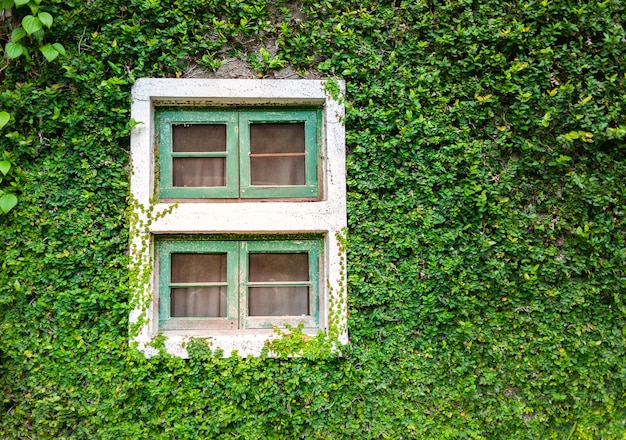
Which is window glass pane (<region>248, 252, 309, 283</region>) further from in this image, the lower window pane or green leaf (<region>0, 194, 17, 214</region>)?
green leaf (<region>0, 194, 17, 214</region>)

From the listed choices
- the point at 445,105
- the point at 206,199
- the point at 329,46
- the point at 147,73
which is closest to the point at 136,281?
the point at 206,199

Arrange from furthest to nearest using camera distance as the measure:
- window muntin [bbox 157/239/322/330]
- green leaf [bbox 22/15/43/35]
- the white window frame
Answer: window muntin [bbox 157/239/322/330] < the white window frame < green leaf [bbox 22/15/43/35]

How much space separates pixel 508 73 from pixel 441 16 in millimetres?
539

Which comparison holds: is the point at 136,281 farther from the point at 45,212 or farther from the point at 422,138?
Answer: the point at 422,138

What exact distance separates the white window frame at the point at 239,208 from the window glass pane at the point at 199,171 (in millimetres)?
152

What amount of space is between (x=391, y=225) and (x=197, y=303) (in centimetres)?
132

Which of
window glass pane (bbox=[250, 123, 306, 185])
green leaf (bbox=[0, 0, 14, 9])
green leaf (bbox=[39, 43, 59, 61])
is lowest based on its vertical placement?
window glass pane (bbox=[250, 123, 306, 185])

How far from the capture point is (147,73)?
250cm

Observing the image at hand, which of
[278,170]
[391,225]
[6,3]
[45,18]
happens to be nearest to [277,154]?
[278,170]

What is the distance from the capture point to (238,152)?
2611mm

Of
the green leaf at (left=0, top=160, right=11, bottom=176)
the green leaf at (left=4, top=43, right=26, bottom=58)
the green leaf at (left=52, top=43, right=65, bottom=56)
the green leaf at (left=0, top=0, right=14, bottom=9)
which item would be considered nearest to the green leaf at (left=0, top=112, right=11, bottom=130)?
the green leaf at (left=0, top=160, right=11, bottom=176)

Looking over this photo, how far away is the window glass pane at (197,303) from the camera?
260 centimetres

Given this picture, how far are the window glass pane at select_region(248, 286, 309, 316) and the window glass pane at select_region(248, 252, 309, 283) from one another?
66 millimetres

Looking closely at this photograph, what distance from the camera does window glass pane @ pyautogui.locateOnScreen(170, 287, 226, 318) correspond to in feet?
Answer: 8.53
